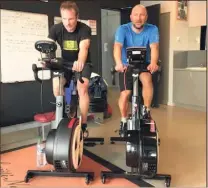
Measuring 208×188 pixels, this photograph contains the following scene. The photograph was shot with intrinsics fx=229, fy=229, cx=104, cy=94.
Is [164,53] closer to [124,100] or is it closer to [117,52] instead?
[124,100]

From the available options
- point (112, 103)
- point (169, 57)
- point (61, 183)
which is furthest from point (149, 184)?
point (169, 57)

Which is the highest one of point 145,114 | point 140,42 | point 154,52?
point 140,42

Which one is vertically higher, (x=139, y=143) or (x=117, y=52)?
(x=117, y=52)

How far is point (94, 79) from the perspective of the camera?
3506 mm

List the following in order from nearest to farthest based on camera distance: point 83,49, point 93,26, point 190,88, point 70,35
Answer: point 83,49 < point 70,35 < point 93,26 < point 190,88

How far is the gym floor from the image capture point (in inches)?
72.8

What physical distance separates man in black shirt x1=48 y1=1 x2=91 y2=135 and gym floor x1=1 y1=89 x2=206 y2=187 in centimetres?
43

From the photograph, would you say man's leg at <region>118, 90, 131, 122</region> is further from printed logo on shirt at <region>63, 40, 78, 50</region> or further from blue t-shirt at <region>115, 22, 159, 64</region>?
printed logo on shirt at <region>63, 40, 78, 50</region>

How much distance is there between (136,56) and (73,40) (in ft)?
2.34

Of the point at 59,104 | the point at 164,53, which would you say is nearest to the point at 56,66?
the point at 59,104

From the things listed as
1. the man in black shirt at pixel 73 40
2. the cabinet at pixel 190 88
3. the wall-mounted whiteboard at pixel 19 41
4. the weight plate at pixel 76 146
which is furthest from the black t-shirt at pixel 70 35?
the cabinet at pixel 190 88

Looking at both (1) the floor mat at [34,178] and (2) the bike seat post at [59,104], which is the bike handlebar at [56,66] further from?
(1) the floor mat at [34,178]

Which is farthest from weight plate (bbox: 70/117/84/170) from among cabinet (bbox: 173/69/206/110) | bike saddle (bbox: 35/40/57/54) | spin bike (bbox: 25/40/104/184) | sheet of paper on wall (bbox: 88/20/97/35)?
cabinet (bbox: 173/69/206/110)

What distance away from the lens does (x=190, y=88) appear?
175 inches
